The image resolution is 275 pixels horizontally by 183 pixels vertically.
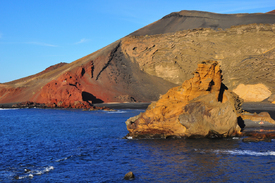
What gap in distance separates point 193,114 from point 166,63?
82555 mm

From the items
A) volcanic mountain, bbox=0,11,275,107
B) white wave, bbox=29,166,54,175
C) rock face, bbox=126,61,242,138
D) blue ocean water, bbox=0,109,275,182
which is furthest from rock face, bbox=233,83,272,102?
white wave, bbox=29,166,54,175

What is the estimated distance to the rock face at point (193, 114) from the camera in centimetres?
2970

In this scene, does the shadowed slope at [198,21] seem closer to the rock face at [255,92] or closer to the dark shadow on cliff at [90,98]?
the rock face at [255,92]

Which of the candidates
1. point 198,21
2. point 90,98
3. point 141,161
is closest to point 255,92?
point 198,21

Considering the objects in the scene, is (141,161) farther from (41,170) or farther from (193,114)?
(193,114)

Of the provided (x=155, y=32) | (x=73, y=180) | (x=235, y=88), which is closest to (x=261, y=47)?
(x=235, y=88)

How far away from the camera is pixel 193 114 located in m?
29.8

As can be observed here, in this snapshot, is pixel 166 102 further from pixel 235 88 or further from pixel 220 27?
pixel 220 27

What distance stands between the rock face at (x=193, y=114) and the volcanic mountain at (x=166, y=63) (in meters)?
60.4

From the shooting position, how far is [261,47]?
98.1m

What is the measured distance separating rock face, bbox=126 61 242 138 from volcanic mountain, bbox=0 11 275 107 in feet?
198

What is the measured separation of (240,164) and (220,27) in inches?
3750

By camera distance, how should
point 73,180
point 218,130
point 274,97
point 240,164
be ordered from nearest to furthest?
point 73,180 → point 240,164 → point 218,130 → point 274,97

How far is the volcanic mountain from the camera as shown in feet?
318
